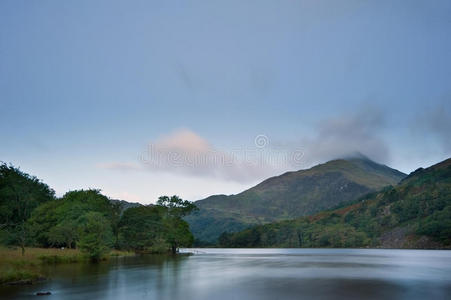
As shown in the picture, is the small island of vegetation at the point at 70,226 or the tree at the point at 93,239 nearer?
the small island of vegetation at the point at 70,226

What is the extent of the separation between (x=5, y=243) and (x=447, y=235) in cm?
17632

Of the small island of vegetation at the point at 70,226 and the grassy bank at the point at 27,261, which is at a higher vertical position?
the small island of vegetation at the point at 70,226

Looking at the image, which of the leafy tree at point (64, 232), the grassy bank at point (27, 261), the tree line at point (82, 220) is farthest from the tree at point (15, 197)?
the grassy bank at point (27, 261)

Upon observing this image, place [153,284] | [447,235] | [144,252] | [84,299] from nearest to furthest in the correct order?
[84,299] → [153,284] → [144,252] → [447,235]

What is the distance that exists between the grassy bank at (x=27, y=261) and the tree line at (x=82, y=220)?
212 cm

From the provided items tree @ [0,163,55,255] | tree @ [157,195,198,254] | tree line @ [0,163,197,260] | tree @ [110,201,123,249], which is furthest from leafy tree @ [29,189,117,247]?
tree @ [157,195,198,254]

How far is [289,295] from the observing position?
29.8 m

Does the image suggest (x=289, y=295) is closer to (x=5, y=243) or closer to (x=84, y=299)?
(x=84, y=299)

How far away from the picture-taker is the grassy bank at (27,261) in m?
35.8

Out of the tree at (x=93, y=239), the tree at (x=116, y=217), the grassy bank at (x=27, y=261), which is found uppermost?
the tree at (x=116, y=217)

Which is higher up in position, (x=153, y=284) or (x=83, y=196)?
(x=83, y=196)

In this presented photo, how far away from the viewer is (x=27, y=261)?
52844 mm

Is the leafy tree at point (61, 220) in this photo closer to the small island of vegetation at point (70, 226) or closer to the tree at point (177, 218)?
the small island of vegetation at point (70, 226)

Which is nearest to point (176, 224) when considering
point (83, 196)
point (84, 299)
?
point (83, 196)
